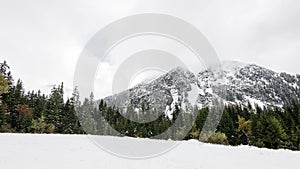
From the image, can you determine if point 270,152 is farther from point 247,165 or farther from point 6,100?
point 6,100

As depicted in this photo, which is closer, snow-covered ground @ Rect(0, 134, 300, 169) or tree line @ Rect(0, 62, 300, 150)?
snow-covered ground @ Rect(0, 134, 300, 169)

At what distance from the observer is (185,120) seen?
81.7 meters

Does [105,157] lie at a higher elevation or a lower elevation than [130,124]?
lower

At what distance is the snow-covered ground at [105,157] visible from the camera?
47.4 ft

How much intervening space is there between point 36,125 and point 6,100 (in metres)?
10.2

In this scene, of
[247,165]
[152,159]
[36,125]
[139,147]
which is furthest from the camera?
[36,125]

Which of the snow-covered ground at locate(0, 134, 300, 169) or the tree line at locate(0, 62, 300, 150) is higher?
the tree line at locate(0, 62, 300, 150)

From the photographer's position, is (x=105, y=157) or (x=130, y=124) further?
(x=130, y=124)

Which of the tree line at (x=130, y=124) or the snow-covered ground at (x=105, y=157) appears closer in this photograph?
the snow-covered ground at (x=105, y=157)

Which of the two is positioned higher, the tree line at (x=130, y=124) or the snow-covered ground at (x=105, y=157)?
the tree line at (x=130, y=124)

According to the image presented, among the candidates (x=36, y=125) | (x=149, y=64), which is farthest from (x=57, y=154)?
(x=36, y=125)

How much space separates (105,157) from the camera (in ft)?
55.4

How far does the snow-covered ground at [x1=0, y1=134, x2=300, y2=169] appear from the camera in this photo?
1446cm

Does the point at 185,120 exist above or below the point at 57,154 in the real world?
above
